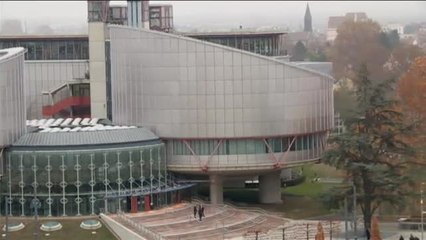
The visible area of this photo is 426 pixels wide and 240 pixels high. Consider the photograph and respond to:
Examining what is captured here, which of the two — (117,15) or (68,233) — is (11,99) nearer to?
(68,233)

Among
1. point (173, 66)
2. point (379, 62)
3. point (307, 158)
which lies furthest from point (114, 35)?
point (379, 62)

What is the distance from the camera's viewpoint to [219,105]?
283ft

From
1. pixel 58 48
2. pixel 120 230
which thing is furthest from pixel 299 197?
pixel 58 48

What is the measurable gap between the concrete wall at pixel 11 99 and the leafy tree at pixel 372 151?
2394cm

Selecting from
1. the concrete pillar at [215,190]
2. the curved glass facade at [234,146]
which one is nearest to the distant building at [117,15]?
the curved glass facade at [234,146]

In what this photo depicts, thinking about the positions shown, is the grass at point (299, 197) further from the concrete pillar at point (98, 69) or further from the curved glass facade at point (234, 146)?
the concrete pillar at point (98, 69)

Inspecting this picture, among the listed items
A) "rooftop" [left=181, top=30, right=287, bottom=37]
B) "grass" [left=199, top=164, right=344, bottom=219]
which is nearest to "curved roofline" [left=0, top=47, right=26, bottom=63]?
"grass" [left=199, top=164, right=344, bottom=219]

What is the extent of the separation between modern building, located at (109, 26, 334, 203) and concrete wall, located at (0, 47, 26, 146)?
926 centimetres

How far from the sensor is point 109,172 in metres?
82.7

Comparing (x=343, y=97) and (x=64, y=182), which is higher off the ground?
(x=343, y=97)

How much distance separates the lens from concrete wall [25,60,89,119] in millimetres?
103938

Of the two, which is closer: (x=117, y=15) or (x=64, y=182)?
(x=64, y=182)

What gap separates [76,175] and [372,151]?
22113 mm

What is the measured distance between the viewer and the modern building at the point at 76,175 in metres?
81.8
